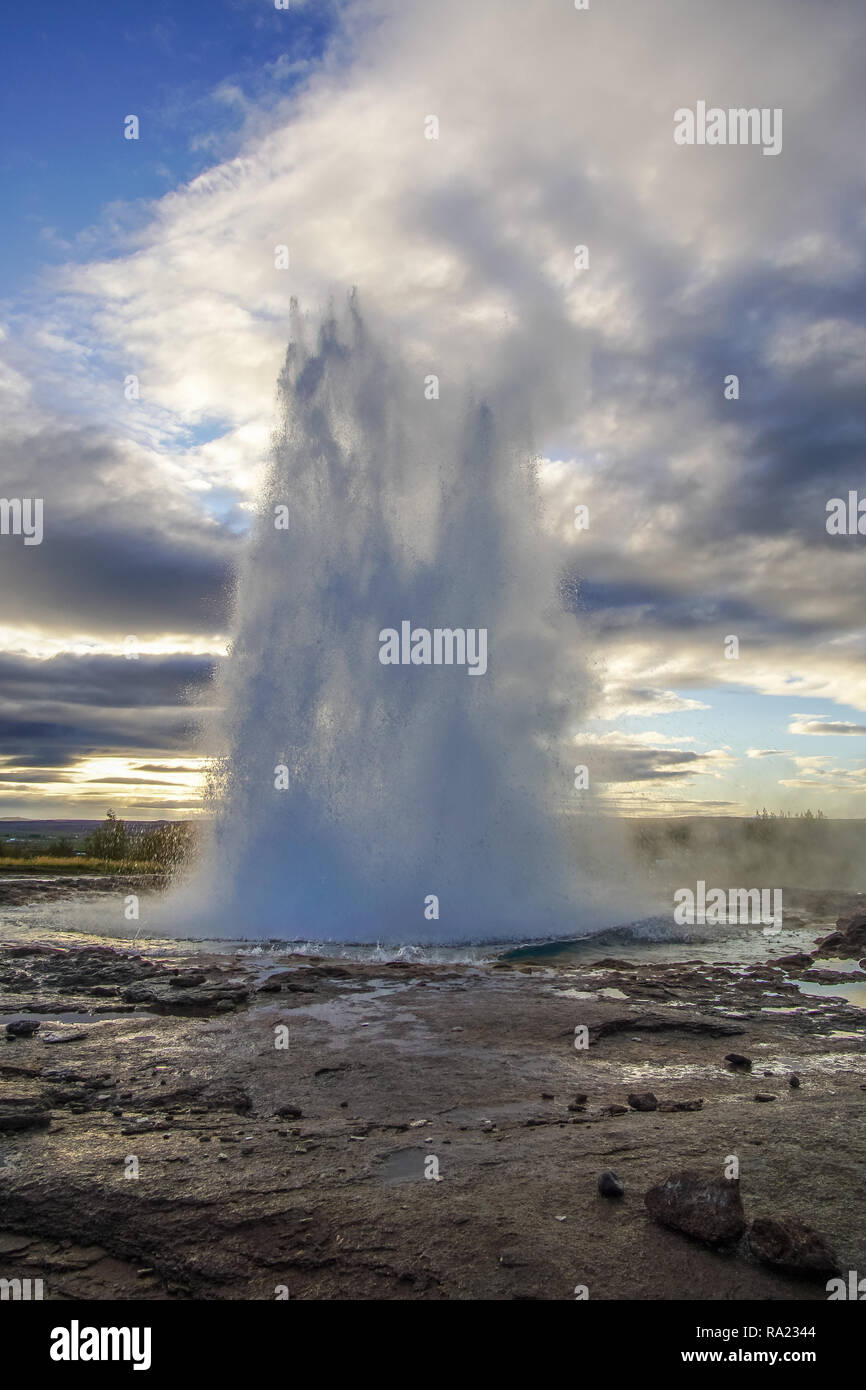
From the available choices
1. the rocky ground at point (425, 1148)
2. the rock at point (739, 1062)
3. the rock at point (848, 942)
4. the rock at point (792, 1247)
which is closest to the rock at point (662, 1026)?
the rocky ground at point (425, 1148)

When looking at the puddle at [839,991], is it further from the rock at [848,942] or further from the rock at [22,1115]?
the rock at [22,1115]

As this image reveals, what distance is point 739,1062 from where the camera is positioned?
7680mm

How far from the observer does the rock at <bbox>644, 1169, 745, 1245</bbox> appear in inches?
159

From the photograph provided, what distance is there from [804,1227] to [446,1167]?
2132mm

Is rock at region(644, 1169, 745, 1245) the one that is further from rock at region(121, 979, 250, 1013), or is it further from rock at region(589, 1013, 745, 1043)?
rock at region(121, 979, 250, 1013)

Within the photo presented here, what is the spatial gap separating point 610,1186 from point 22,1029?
6.74 m

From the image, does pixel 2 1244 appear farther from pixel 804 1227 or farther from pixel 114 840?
pixel 114 840

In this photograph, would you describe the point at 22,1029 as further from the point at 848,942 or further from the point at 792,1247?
the point at 848,942

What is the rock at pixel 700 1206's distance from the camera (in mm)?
4043

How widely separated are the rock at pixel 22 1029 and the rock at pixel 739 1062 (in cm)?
729

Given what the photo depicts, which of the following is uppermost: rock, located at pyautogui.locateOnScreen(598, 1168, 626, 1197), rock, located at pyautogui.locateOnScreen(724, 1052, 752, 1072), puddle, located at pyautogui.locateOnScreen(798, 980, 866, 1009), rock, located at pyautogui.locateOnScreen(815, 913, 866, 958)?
rock, located at pyautogui.locateOnScreen(598, 1168, 626, 1197)

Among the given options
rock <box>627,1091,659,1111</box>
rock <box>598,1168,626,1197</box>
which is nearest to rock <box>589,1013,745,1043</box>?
rock <box>627,1091,659,1111</box>

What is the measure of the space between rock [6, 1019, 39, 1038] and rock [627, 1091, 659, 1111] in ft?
20.7
